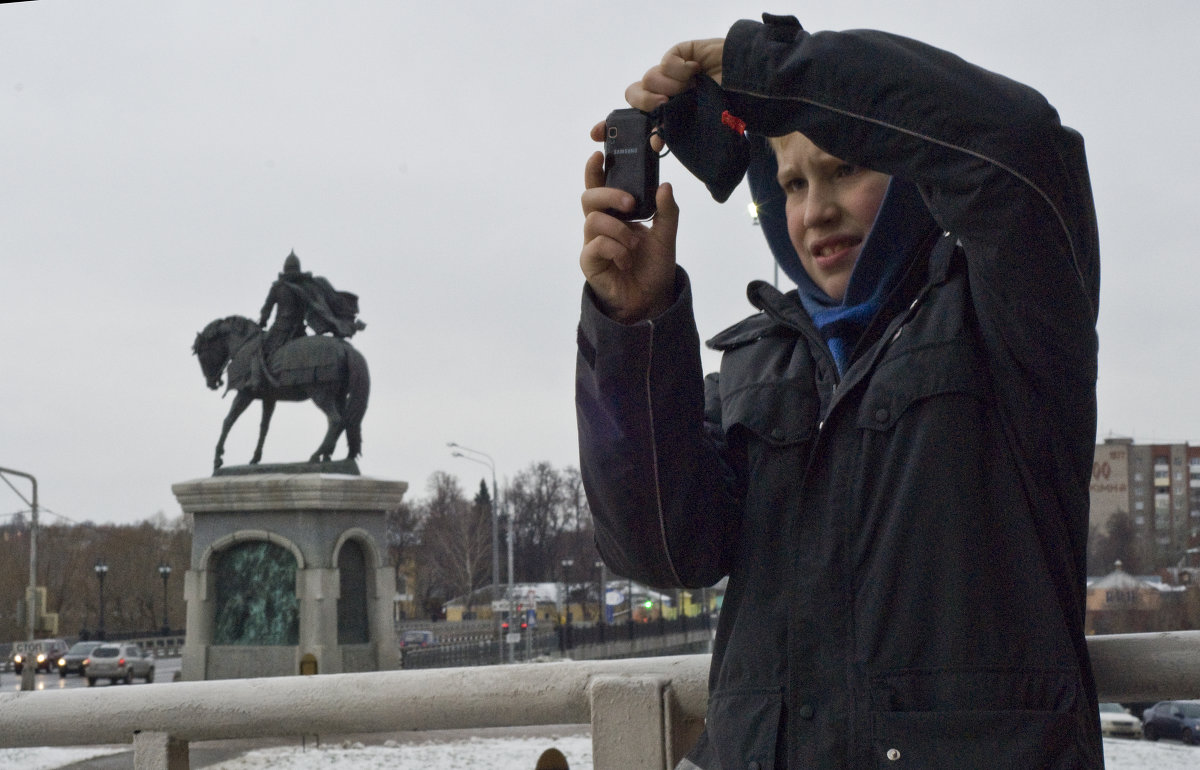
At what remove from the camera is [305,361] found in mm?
18234

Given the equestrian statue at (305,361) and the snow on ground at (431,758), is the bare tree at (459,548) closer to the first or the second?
the equestrian statue at (305,361)

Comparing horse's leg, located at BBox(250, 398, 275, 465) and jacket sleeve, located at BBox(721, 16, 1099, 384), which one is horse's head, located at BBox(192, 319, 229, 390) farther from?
jacket sleeve, located at BBox(721, 16, 1099, 384)

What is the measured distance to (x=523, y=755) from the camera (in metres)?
4.11

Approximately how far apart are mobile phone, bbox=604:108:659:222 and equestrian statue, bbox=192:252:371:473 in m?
16.6

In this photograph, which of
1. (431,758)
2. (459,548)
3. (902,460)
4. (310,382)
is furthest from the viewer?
(459,548)

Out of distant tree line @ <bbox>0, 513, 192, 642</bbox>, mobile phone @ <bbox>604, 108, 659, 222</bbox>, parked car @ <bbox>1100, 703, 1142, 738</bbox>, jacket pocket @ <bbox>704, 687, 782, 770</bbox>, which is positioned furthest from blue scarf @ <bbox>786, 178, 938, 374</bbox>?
distant tree line @ <bbox>0, 513, 192, 642</bbox>

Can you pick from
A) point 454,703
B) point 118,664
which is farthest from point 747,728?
point 118,664

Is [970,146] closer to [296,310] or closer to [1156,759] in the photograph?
[1156,759]

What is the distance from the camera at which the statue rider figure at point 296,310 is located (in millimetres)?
18406

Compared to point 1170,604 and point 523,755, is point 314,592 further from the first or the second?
point 1170,604

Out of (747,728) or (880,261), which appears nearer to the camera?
(747,728)

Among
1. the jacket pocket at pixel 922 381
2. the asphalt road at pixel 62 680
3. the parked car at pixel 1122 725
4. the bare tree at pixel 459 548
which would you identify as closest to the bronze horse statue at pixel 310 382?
the parked car at pixel 1122 725

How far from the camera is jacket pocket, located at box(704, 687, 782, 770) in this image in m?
1.74

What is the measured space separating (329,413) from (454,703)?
16.0 m
